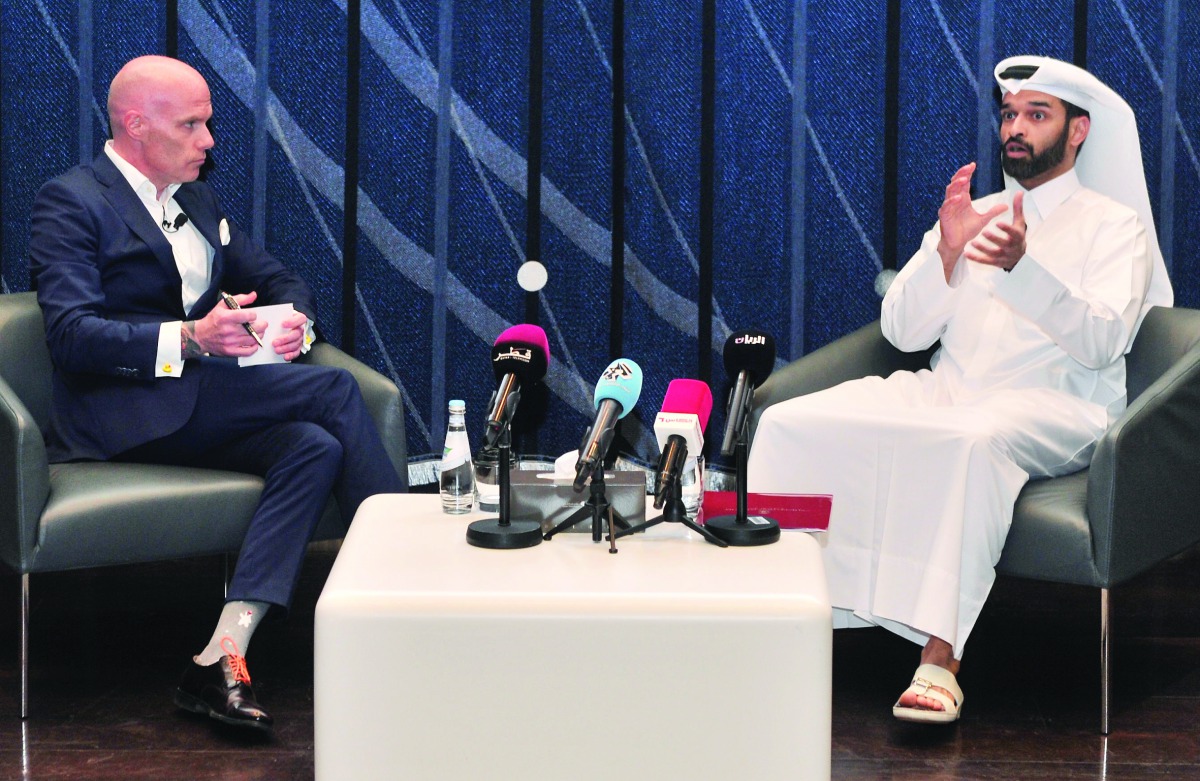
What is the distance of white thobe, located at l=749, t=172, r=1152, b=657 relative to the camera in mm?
2914

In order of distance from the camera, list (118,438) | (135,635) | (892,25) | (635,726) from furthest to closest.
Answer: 1. (892,25)
2. (135,635)
3. (118,438)
4. (635,726)

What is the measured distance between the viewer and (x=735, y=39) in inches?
154

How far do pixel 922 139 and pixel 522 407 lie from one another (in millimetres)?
1346

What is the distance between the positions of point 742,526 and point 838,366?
1521 millimetres

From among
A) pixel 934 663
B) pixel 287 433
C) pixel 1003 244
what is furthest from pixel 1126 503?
pixel 287 433

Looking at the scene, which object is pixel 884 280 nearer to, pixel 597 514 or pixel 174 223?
pixel 174 223

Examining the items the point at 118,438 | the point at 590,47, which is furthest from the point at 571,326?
the point at 118,438

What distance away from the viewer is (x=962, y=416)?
306 centimetres

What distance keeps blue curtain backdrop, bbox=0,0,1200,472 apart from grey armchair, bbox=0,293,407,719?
3.49ft

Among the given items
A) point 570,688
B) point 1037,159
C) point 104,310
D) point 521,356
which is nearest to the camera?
point 570,688

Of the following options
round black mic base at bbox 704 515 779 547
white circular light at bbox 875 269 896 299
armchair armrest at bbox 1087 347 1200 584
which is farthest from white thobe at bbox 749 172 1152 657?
round black mic base at bbox 704 515 779 547

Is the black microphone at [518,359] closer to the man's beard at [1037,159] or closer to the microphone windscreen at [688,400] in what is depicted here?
the microphone windscreen at [688,400]

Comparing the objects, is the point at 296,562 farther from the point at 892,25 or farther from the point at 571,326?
the point at 892,25

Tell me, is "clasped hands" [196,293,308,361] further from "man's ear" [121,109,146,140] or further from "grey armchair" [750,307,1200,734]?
"grey armchair" [750,307,1200,734]
